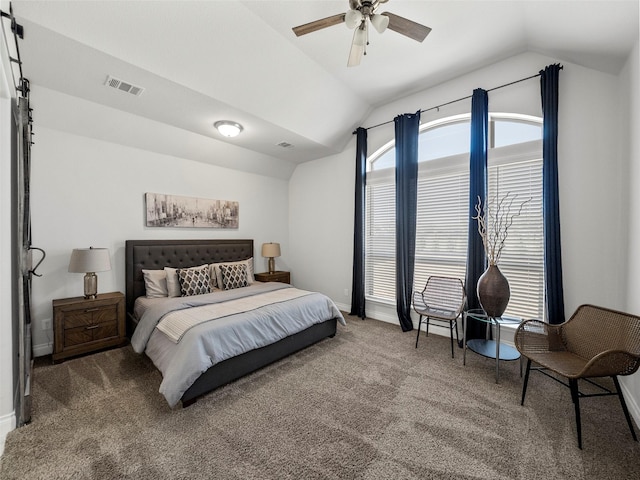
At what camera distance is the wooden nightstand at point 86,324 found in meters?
2.82

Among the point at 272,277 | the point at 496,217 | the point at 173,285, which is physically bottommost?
the point at 272,277

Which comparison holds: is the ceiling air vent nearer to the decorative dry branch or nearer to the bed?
the bed

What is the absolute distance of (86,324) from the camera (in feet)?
9.81

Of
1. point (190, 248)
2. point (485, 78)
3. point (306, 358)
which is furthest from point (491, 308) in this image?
point (190, 248)

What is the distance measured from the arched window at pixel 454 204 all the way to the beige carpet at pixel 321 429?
1.18 m

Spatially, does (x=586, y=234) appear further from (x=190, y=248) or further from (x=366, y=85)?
(x=190, y=248)

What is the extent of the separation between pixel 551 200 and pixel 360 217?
7.77 feet

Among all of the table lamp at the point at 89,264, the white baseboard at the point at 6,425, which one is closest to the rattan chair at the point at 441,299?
the white baseboard at the point at 6,425

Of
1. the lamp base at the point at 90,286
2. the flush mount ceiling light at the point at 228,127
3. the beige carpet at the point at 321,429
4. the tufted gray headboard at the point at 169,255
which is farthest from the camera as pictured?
the tufted gray headboard at the point at 169,255

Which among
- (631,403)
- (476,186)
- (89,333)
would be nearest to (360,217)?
(476,186)

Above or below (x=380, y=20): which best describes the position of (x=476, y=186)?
below

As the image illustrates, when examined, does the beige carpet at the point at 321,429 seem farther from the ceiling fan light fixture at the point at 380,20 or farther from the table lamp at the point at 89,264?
the ceiling fan light fixture at the point at 380,20

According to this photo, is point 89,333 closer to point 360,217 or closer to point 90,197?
point 90,197

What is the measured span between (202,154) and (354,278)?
3206 millimetres
